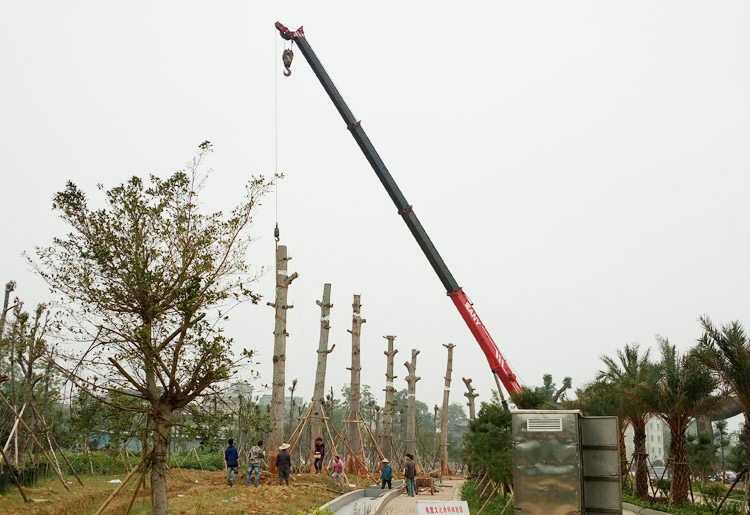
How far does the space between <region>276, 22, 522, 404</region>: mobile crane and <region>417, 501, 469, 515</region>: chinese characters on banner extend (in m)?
12.0

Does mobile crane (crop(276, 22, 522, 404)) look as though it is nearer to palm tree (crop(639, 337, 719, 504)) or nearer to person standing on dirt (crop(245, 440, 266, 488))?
palm tree (crop(639, 337, 719, 504))

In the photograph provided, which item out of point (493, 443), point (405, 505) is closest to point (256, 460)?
point (405, 505)

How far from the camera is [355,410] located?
2917cm

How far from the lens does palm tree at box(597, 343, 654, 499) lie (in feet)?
69.8

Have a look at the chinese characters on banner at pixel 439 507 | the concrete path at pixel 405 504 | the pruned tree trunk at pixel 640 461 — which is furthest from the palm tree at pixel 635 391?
the chinese characters on banner at pixel 439 507

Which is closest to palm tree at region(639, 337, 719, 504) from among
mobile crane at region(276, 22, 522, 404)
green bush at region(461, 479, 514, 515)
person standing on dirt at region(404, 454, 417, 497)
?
mobile crane at region(276, 22, 522, 404)

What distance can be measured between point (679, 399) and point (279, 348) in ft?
39.0

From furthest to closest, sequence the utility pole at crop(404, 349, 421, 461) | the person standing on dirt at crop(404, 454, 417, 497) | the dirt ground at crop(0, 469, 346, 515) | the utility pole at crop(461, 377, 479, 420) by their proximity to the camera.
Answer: the utility pole at crop(461, 377, 479, 420) < the utility pole at crop(404, 349, 421, 461) < the person standing on dirt at crop(404, 454, 417, 497) < the dirt ground at crop(0, 469, 346, 515)

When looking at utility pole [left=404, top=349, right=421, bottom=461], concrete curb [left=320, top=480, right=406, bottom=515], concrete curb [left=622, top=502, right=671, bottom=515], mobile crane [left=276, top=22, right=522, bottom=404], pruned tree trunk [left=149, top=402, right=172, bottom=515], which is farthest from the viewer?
utility pole [left=404, top=349, right=421, bottom=461]

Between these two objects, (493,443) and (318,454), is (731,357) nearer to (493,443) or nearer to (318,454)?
(493,443)

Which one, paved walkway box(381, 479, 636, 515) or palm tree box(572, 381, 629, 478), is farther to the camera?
palm tree box(572, 381, 629, 478)

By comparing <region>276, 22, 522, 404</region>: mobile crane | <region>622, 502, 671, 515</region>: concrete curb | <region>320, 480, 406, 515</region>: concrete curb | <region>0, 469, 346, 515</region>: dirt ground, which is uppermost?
<region>276, 22, 522, 404</region>: mobile crane

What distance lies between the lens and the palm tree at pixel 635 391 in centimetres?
2126

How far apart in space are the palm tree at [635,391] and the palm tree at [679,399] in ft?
1.26
